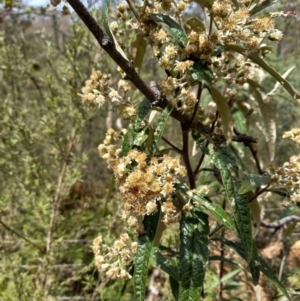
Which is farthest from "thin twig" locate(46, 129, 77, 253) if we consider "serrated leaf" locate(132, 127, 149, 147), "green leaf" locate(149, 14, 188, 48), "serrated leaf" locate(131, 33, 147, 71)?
"green leaf" locate(149, 14, 188, 48)

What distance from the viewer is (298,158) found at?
80 cm

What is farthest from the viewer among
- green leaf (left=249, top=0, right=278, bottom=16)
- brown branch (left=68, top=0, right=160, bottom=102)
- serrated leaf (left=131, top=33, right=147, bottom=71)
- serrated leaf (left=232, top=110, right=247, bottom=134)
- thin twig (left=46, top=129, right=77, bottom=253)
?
thin twig (left=46, top=129, right=77, bottom=253)

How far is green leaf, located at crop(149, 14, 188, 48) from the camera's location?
677 mm

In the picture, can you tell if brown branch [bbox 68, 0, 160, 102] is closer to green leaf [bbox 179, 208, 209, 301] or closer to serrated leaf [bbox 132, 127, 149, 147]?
serrated leaf [bbox 132, 127, 149, 147]

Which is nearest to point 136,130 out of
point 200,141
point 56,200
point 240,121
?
point 200,141

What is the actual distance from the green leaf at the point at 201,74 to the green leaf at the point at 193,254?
0.25 m

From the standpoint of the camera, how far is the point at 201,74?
65 centimetres

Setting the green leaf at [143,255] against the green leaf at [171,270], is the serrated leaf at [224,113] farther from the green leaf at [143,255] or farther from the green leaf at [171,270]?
the green leaf at [171,270]

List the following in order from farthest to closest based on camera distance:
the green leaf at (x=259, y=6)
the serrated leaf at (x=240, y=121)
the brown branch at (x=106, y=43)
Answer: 1. the serrated leaf at (x=240, y=121)
2. the green leaf at (x=259, y=6)
3. the brown branch at (x=106, y=43)

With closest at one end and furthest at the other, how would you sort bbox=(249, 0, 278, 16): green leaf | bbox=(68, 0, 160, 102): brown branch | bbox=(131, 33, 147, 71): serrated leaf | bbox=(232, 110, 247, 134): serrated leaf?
bbox=(68, 0, 160, 102): brown branch
bbox=(249, 0, 278, 16): green leaf
bbox=(131, 33, 147, 71): serrated leaf
bbox=(232, 110, 247, 134): serrated leaf

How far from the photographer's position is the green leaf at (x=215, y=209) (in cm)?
69

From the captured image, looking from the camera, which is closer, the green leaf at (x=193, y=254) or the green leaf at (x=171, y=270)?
the green leaf at (x=193, y=254)

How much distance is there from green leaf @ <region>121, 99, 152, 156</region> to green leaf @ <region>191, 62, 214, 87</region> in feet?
Result: 0.41

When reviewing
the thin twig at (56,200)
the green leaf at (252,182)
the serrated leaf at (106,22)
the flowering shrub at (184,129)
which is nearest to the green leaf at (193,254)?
the flowering shrub at (184,129)
